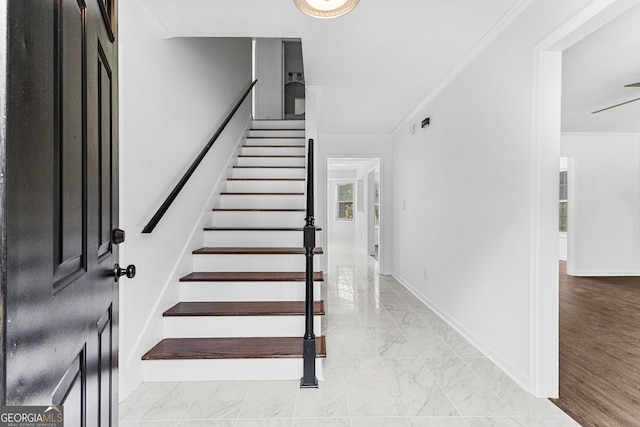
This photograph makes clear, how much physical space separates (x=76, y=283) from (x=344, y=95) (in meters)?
3.32

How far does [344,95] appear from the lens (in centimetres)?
356

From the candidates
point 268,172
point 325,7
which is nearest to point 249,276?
point 268,172

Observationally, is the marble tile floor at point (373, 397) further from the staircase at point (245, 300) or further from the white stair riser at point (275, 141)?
the white stair riser at point (275, 141)

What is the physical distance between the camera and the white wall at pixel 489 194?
1.92 metres

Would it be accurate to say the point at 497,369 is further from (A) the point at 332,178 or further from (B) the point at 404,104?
(A) the point at 332,178

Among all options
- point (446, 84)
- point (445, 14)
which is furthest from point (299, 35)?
point (446, 84)

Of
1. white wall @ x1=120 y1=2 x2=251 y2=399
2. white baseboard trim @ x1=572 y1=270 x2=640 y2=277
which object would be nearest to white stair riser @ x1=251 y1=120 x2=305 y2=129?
white wall @ x1=120 y1=2 x2=251 y2=399

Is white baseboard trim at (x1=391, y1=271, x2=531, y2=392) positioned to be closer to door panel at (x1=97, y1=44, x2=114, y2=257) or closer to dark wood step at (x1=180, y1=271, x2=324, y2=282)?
dark wood step at (x1=180, y1=271, x2=324, y2=282)

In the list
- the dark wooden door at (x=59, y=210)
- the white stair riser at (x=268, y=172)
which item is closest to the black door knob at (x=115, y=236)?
the dark wooden door at (x=59, y=210)

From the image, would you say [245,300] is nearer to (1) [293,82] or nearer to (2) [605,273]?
(1) [293,82]

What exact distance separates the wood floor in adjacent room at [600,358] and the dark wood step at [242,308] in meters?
1.53

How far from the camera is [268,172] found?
379 centimetres

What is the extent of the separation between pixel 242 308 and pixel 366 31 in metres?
2.06

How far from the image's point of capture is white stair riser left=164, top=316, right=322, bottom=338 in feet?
7.02
